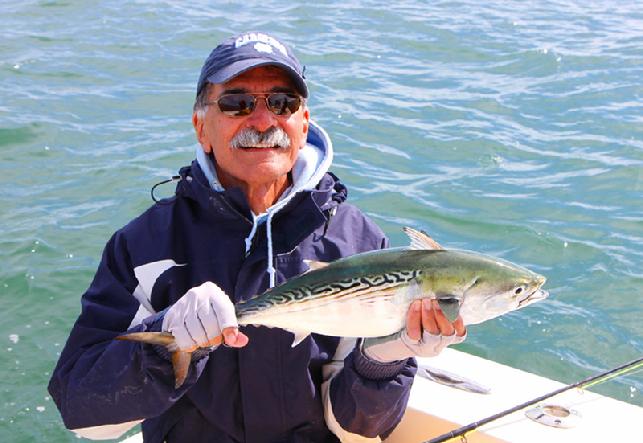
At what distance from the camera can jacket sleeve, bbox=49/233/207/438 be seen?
281cm

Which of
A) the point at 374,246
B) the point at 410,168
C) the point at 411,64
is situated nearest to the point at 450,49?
the point at 411,64

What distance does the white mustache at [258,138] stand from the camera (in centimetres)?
309

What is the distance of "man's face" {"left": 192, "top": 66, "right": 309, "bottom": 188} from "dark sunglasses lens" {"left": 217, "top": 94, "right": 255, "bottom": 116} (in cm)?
2

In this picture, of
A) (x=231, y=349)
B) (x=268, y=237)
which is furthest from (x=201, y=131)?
(x=231, y=349)

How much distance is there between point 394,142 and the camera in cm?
1015

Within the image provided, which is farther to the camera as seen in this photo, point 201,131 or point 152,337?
point 201,131

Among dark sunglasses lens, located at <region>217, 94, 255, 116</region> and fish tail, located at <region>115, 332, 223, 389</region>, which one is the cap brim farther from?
fish tail, located at <region>115, 332, 223, 389</region>

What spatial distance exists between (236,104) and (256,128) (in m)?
0.12

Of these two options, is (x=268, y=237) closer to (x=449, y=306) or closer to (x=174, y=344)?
(x=174, y=344)

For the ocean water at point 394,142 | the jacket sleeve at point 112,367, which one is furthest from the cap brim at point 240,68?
the ocean water at point 394,142

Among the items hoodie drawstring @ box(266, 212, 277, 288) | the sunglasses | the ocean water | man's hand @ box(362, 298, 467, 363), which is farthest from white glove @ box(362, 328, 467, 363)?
the ocean water

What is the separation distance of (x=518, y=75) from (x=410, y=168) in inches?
169

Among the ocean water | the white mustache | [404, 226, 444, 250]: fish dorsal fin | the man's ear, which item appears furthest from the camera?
the ocean water

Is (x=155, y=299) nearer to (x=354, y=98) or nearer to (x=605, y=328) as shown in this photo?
(x=605, y=328)
